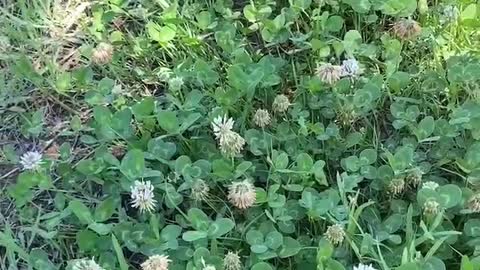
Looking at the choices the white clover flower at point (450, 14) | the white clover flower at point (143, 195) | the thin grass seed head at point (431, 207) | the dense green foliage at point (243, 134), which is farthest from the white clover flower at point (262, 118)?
the white clover flower at point (450, 14)

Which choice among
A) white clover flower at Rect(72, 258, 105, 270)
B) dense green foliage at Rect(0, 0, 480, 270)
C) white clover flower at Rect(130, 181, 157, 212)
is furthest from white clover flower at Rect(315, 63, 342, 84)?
white clover flower at Rect(72, 258, 105, 270)

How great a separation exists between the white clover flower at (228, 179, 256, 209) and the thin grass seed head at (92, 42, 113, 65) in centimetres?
54

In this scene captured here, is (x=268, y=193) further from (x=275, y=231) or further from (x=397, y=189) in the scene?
(x=397, y=189)

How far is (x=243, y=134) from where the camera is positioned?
1.78 m

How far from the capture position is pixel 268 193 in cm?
163

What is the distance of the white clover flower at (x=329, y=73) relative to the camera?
69.4 inches

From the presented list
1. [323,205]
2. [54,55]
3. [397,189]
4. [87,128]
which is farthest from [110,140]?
[397,189]

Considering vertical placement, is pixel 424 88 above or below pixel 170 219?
above

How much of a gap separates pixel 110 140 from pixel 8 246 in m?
0.31

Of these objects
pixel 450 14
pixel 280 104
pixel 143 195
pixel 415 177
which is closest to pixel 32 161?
pixel 143 195

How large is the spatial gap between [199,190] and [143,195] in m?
0.11

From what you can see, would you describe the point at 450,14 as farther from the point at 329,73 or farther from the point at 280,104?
the point at 280,104

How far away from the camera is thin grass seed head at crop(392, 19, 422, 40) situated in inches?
74.5

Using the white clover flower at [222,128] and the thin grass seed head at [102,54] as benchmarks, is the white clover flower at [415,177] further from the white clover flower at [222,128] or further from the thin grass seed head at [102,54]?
the thin grass seed head at [102,54]
